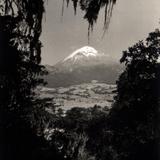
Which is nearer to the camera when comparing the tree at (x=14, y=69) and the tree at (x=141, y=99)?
the tree at (x=14, y=69)

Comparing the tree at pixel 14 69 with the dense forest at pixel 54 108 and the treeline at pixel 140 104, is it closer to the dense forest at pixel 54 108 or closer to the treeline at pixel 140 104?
the dense forest at pixel 54 108

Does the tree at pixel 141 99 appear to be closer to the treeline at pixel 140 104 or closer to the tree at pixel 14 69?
the treeline at pixel 140 104

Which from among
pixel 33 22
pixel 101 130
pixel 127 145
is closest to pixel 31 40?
pixel 33 22

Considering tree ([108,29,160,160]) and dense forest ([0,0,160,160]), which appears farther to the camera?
tree ([108,29,160,160])

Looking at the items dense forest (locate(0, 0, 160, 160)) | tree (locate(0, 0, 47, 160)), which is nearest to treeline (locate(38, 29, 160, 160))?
dense forest (locate(0, 0, 160, 160))

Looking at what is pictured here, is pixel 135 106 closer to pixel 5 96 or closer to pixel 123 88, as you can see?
pixel 123 88

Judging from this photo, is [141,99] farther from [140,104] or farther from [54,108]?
[54,108]

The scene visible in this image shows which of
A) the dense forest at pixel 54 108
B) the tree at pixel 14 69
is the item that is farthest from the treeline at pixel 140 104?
the tree at pixel 14 69

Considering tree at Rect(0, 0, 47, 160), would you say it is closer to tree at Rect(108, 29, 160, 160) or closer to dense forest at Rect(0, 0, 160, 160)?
dense forest at Rect(0, 0, 160, 160)
